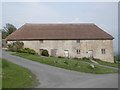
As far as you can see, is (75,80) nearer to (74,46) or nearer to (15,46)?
(74,46)

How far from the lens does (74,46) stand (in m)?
30.9

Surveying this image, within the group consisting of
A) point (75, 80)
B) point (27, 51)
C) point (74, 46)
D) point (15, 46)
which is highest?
point (15, 46)

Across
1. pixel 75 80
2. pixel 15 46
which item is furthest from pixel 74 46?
pixel 75 80

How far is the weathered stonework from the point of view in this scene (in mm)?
30922

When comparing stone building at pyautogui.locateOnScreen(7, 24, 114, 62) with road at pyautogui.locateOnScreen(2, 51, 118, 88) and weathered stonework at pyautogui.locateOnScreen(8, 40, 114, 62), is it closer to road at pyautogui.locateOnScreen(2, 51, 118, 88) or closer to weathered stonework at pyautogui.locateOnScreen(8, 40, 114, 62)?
weathered stonework at pyautogui.locateOnScreen(8, 40, 114, 62)

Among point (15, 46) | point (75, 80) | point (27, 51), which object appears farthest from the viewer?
point (15, 46)

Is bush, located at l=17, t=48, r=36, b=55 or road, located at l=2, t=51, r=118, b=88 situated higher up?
bush, located at l=17, t=48, r=36, b=55

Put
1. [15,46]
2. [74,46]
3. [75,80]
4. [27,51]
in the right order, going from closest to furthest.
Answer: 1. [75,80]
2. [27,51]
3. [15,46]
4. [74,46]

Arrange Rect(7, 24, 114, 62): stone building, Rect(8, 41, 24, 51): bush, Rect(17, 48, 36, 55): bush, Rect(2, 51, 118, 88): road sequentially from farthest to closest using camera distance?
Rect(7, 24, 114, 62): stone building
Rect(8, 41, 24, 51): bush
Rect(17, 48, 36, 55): bush
Rect(2, 51, 118, 88): road

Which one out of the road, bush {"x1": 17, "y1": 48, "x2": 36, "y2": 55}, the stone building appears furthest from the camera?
the stone building

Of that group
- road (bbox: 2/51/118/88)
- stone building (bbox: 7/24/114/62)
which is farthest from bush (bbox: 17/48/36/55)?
road (bbox: 2/51/118/88)

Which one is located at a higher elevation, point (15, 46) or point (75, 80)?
point (15, 46)

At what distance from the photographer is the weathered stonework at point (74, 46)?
30.9m

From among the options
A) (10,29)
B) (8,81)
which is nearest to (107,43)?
(8,81)
